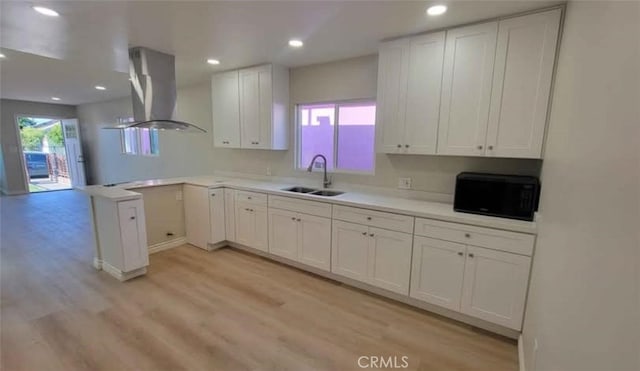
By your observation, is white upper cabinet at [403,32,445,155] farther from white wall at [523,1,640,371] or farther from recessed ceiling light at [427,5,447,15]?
white wall at [523,1,640,371]

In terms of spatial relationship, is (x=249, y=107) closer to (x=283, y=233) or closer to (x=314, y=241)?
(x=283, y=233)

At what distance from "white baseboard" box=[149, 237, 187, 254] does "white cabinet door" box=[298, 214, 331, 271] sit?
1962mm

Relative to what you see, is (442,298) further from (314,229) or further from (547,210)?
(314,229)

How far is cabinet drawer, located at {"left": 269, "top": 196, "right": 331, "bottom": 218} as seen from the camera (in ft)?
9.53

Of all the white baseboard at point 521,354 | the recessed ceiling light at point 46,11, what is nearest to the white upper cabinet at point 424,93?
the white baseboard at point 521,354

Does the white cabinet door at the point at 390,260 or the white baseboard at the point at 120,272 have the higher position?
the white cabinet door at the point at 390,260

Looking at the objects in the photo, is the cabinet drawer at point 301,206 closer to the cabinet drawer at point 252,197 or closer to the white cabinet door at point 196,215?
the cabinet drawer at point 252,197

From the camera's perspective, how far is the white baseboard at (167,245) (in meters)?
3.76

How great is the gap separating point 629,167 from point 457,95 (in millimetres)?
1910

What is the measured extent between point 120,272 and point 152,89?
2015mm

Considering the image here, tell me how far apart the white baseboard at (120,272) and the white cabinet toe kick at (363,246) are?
1 centimetres

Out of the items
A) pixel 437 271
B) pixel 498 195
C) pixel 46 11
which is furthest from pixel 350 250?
pixel 46 11

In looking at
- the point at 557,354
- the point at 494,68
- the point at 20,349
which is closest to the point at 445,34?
the point at 494,68

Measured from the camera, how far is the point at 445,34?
2.33 m
